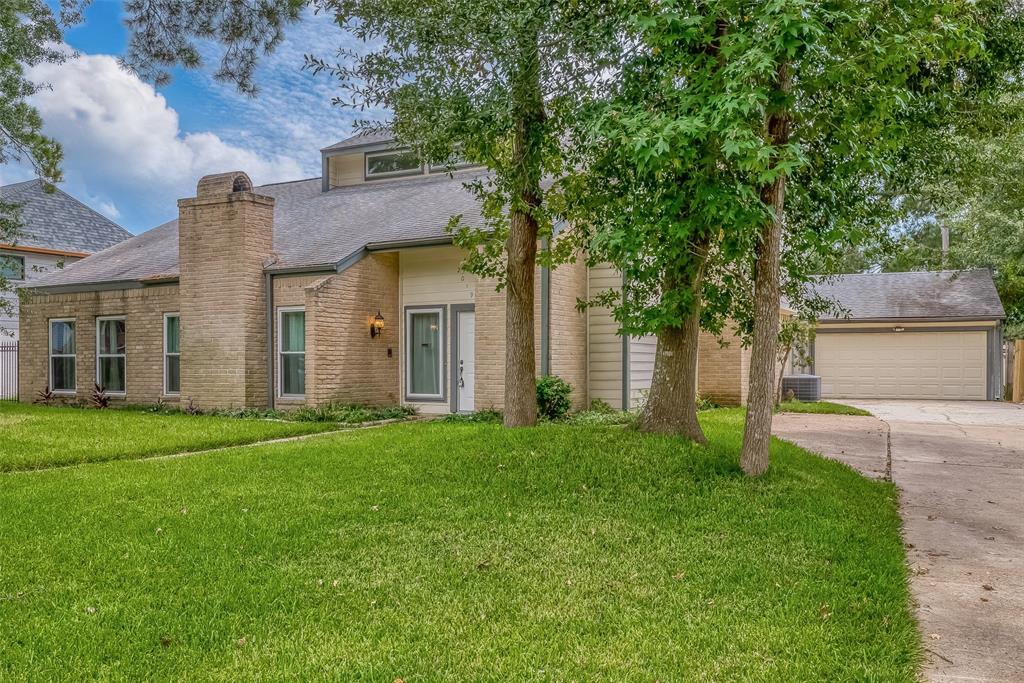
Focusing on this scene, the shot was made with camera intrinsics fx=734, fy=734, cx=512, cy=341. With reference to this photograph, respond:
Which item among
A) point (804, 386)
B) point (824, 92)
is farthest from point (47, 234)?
point (824, 92)

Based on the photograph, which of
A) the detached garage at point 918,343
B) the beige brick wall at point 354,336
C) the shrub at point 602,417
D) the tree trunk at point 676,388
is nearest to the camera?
the tree trunk at point 676,388

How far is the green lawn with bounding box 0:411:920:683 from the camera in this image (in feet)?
10.8

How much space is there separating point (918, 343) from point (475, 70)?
62.0 feet

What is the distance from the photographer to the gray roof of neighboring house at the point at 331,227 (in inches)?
539

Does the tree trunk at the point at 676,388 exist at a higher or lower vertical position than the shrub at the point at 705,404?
higher

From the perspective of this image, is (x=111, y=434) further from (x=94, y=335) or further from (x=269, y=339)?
(x=94, y=335)

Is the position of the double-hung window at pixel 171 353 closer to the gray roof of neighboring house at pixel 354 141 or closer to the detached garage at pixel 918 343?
the gray roof of neighboring house at pixel 354 141

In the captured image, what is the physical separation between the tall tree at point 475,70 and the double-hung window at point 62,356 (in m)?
10.3

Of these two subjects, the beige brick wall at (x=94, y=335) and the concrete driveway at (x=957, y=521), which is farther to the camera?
the beige brick wall at (x=94, y=335)

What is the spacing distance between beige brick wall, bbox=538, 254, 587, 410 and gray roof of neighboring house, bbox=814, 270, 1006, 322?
9687mm

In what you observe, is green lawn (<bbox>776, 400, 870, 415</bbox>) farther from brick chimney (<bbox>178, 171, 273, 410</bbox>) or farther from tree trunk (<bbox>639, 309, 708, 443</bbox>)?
brick chimney (<bbox>178, 171, 273, 410</bbox>)

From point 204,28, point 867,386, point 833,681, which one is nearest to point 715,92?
point 833,681

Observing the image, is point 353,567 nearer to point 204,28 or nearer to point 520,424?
point 520,424

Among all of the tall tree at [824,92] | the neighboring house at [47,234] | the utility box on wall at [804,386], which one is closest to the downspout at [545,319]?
the tall tree at [824,92]
